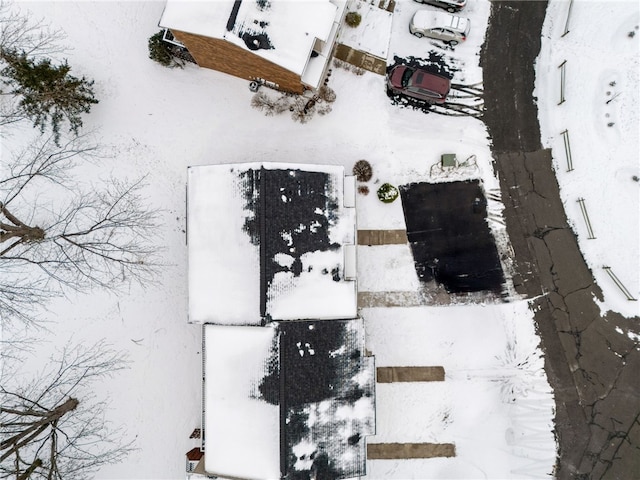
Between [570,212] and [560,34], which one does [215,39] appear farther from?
[570,212]

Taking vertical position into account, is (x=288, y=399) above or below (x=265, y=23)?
below

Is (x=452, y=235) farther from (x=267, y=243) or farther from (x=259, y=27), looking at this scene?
(x=259, y=27)

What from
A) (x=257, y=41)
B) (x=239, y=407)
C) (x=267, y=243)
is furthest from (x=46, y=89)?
(x=239, y=407)

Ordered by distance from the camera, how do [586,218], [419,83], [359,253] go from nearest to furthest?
1. [419,83]
2. [586,218]
3. [359,253]

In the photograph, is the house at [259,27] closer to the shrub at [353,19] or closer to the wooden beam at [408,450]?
the shrub at [353,19]

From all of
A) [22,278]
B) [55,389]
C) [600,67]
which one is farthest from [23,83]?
[600,67]

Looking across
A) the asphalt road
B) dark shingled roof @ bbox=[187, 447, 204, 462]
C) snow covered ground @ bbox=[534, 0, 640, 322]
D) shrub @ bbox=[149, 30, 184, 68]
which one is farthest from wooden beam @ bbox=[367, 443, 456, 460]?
shrub @ bbox=[149, 30, 184, 68]
